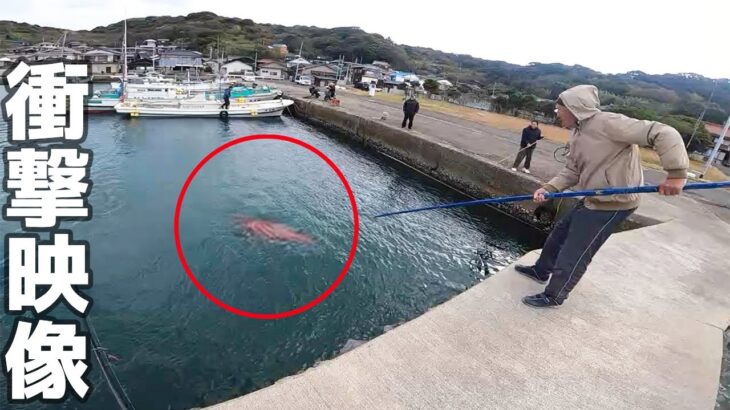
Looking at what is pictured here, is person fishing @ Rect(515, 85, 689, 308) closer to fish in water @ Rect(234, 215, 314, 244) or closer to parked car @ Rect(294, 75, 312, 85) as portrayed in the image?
fish in water @ Rect(234, 215, 314, 244)

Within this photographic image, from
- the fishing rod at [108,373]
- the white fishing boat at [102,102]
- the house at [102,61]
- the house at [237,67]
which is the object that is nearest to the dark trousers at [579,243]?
the fishing rod at [108,373]

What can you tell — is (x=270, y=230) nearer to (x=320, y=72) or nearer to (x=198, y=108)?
(x=198, y=108)

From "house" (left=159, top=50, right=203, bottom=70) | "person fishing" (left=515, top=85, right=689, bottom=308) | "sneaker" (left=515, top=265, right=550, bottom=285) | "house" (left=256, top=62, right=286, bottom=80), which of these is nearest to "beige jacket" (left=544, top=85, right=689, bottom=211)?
"person fishing" (left=515, top=85, right=689, bottom=308)

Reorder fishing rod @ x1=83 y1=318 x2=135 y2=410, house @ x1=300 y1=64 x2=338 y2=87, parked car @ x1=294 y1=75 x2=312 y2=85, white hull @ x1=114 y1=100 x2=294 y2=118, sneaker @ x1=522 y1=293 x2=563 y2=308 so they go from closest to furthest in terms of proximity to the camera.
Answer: sneaker @ x1=522 y1=293 x2=563 y2=308 < fishing rod @ x1=83 y1=318 x2=135 y2=410 < white hull @ x1=114 y1=100 x2=294 y2=118 < parked car @ x1=294 y1=75 x2=312 y2=85 < house @ x1=300 y1=64 x2=338 y2=87

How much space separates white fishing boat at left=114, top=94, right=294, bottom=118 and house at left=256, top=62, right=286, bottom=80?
86.0ft

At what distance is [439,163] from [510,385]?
39.0ft

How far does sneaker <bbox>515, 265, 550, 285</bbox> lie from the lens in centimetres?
395

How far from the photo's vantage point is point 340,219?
8812 millimetres

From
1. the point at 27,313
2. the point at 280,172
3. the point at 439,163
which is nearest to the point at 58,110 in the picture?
the point at 27,313

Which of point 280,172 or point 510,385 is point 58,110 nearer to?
point 280,172

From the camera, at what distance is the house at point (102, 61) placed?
161 ft

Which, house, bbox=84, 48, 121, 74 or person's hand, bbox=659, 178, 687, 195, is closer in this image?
person's hand, bbox=659, 178, 687, 195

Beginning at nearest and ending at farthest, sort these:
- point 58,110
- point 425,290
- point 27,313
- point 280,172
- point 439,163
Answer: point 27,313 → point 425,290 → point 58,110 → point 280,172 → point 439,163

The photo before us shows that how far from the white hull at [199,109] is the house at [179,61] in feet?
94.7
